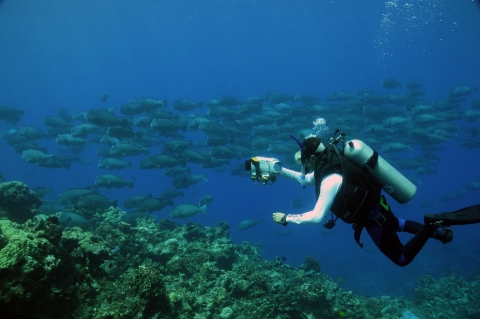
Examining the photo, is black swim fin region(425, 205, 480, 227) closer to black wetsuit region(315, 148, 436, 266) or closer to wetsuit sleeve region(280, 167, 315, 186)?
black wetsuit region(315, 148, 436, 266)

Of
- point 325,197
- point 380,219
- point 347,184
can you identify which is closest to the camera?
point 325,197

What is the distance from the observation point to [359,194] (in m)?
4.15

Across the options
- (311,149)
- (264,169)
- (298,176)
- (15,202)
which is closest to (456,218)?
(311,149)

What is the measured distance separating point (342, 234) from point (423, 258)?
1395cm

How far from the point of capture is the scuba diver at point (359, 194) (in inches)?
159

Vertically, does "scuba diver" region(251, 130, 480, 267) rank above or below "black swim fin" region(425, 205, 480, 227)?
above

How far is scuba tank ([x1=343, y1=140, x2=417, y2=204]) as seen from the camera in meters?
4.24

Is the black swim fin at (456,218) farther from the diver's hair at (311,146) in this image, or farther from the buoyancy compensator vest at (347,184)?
the diver's hair at (311,146)

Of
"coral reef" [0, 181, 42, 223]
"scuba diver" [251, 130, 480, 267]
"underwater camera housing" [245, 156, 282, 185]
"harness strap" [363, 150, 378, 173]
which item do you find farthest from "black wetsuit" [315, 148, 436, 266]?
"coral reef" [0, 181, 42, 223]

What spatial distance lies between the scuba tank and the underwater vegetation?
3.67m

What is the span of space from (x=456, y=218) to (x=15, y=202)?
34.8 feet

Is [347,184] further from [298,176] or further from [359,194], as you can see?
[298,176]

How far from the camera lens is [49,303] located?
3.99 m

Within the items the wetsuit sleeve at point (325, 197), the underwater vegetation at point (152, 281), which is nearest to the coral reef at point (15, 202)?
the underwater vegetation at point (152, 281)
